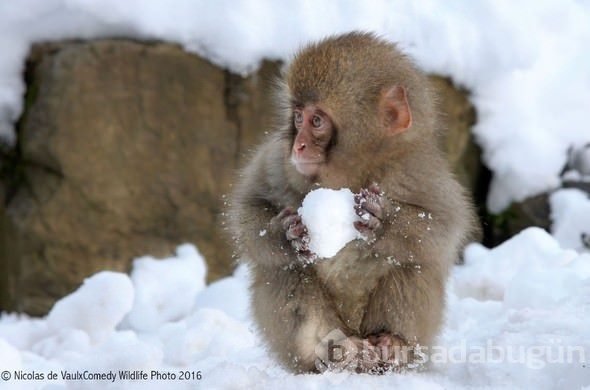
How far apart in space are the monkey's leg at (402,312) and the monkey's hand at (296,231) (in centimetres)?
28

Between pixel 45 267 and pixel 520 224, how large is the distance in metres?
3.11

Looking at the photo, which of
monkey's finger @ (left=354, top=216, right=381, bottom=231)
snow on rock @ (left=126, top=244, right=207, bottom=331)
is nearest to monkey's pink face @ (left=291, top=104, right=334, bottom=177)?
monkey's finger @ (left=354, top=216, right=381, bottom=231)

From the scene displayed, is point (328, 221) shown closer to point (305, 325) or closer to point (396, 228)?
point (396, 228)

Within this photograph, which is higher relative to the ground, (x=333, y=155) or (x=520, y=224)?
(x=333, y=155)

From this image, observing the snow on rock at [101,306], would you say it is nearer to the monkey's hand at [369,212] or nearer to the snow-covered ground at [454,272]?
the snow-covered ground at [454,272]

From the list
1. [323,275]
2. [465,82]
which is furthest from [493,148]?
[323,275]

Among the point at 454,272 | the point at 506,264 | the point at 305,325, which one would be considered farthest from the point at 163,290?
the point at 305,325

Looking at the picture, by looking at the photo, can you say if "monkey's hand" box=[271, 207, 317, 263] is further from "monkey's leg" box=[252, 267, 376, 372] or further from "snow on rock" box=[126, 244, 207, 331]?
"snow on rock" box=[126, 244, 207, 331]

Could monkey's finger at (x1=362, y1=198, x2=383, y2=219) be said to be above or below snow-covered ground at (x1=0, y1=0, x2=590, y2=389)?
above

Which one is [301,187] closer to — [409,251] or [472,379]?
[409,251]

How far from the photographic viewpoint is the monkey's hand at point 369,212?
3.25 meters

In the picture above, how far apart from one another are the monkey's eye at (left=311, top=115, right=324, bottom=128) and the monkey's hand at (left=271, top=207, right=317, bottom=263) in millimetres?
294

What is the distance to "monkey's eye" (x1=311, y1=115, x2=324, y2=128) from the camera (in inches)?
131

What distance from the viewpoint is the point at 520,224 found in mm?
6820
